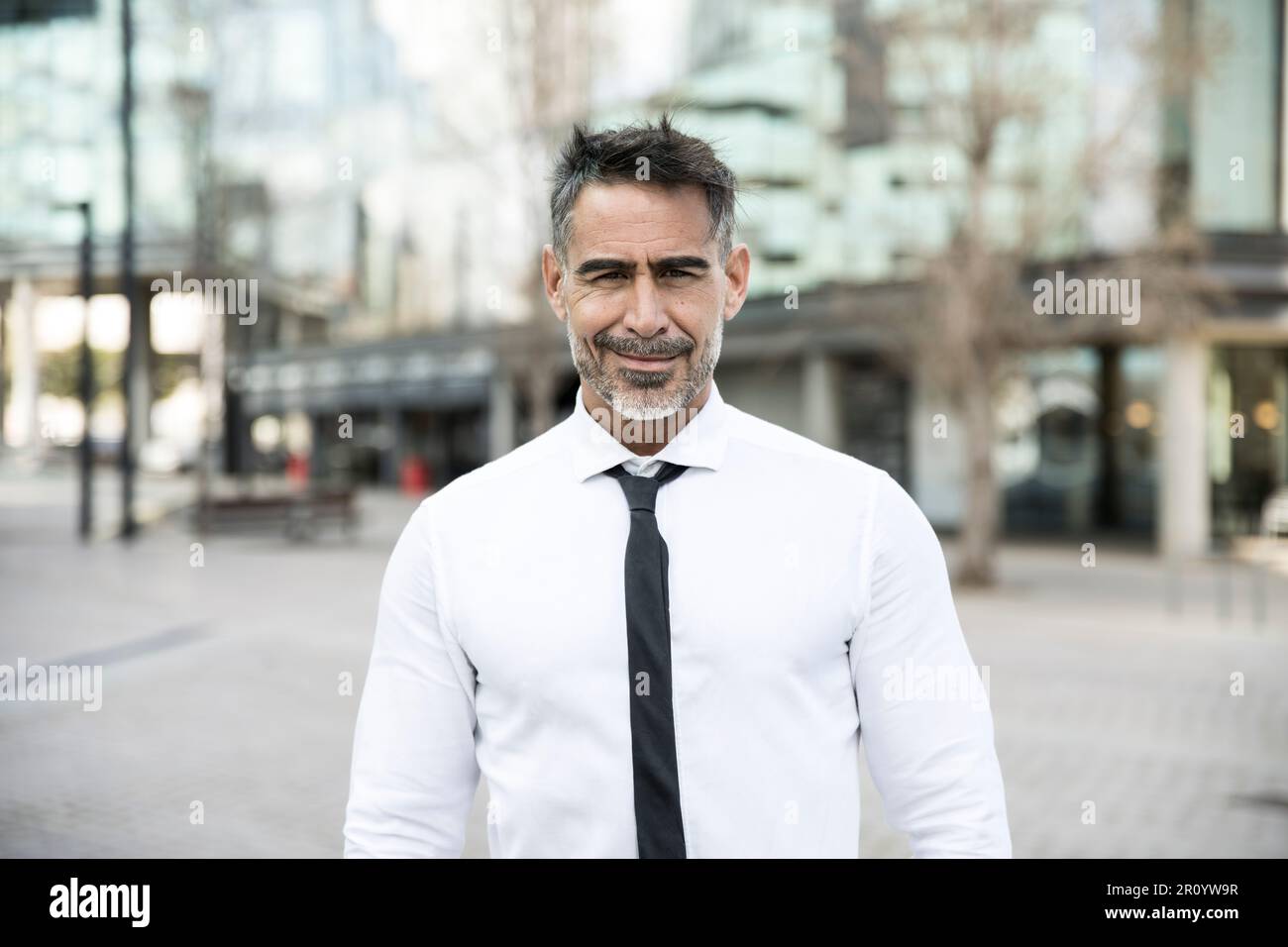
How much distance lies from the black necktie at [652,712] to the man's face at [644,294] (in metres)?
0.31

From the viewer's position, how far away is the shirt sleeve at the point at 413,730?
6.57 ft

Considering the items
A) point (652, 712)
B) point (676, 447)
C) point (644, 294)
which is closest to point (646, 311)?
point (644, 294)

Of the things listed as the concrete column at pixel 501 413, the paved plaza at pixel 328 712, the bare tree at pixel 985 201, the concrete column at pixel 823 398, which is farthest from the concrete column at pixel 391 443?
the bare tree at pixel 985 201

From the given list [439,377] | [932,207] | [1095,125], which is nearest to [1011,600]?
[1095,125]

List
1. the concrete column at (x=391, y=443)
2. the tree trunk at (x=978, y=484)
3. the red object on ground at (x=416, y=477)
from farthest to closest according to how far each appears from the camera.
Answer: the concrete column at (x=391, y=443) → the red object on ground at (x=416, y=477) → the tree trunk at (x=978, y=484)

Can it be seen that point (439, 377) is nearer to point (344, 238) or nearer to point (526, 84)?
point (344, 238)

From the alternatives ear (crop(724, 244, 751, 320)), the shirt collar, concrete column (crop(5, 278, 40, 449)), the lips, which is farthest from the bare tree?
concrete column (crop(5, 278, 40, 449))

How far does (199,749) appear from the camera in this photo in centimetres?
700

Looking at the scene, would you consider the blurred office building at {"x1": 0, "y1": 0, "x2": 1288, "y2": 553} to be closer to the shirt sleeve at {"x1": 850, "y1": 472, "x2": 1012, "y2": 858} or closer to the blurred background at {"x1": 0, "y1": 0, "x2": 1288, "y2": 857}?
the blurred background at {"x1": 0, "y1": 0, "x2": 1288, "y2": 857}

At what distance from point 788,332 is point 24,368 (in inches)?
1232

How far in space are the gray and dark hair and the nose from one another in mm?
145

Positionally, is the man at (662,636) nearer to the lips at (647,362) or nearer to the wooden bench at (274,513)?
the lips at (647,362)

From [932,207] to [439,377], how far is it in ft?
57.4
